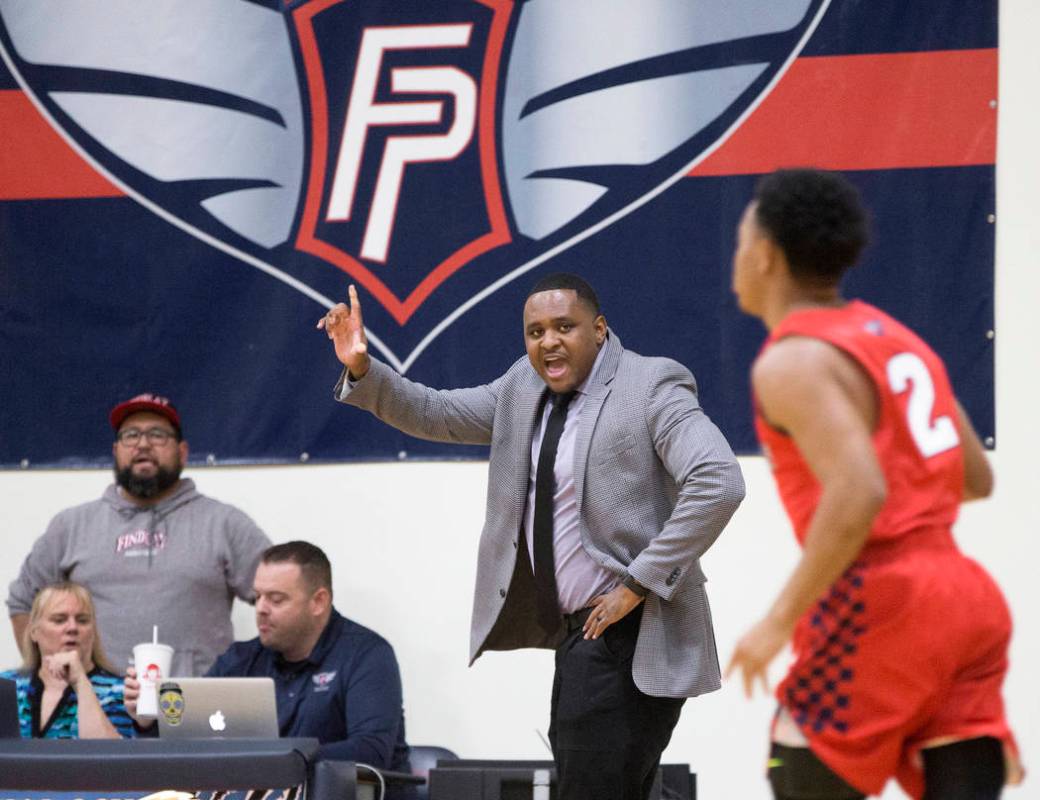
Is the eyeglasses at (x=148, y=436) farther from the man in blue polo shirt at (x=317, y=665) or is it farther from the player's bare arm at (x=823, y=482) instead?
the player's bare arm at (x=823, y=482)

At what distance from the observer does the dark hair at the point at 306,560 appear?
4.74 m

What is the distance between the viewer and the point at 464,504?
550 cm

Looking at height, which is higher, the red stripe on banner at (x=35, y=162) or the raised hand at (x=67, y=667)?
the red stripe on banner at (x=35, y=162)

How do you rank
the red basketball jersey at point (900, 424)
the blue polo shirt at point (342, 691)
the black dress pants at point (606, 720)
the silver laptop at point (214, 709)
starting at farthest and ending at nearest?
1. the blue polo shirt at point (342, 691)
2. the silver laptop at point (214, 709)
3. the black dress pants at point (606, 720)
4. the red basketball jersey at point (900, 424)

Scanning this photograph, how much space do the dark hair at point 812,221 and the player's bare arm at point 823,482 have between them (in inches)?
7.9

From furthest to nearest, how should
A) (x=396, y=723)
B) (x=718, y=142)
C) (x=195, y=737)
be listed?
(x=718, y=142) → (x=396, y=723) → (x=195, y=737)

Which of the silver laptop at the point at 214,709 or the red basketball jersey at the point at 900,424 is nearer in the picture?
the red basketball jersey at the point at 900,424

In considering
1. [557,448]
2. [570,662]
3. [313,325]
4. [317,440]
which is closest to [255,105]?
[313,325]

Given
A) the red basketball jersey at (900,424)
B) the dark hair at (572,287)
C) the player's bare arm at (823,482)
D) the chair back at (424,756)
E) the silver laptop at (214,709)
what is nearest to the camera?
the player's bare arm at (823,482)

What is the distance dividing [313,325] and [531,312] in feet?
5.99

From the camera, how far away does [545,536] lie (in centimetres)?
375

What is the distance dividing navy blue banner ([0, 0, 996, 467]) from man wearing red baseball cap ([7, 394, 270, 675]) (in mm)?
294

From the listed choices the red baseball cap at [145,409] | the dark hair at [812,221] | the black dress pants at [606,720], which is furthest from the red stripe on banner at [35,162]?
the dark hair at [812,221]

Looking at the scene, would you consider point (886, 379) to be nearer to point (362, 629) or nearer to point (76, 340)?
point (362, 629)
